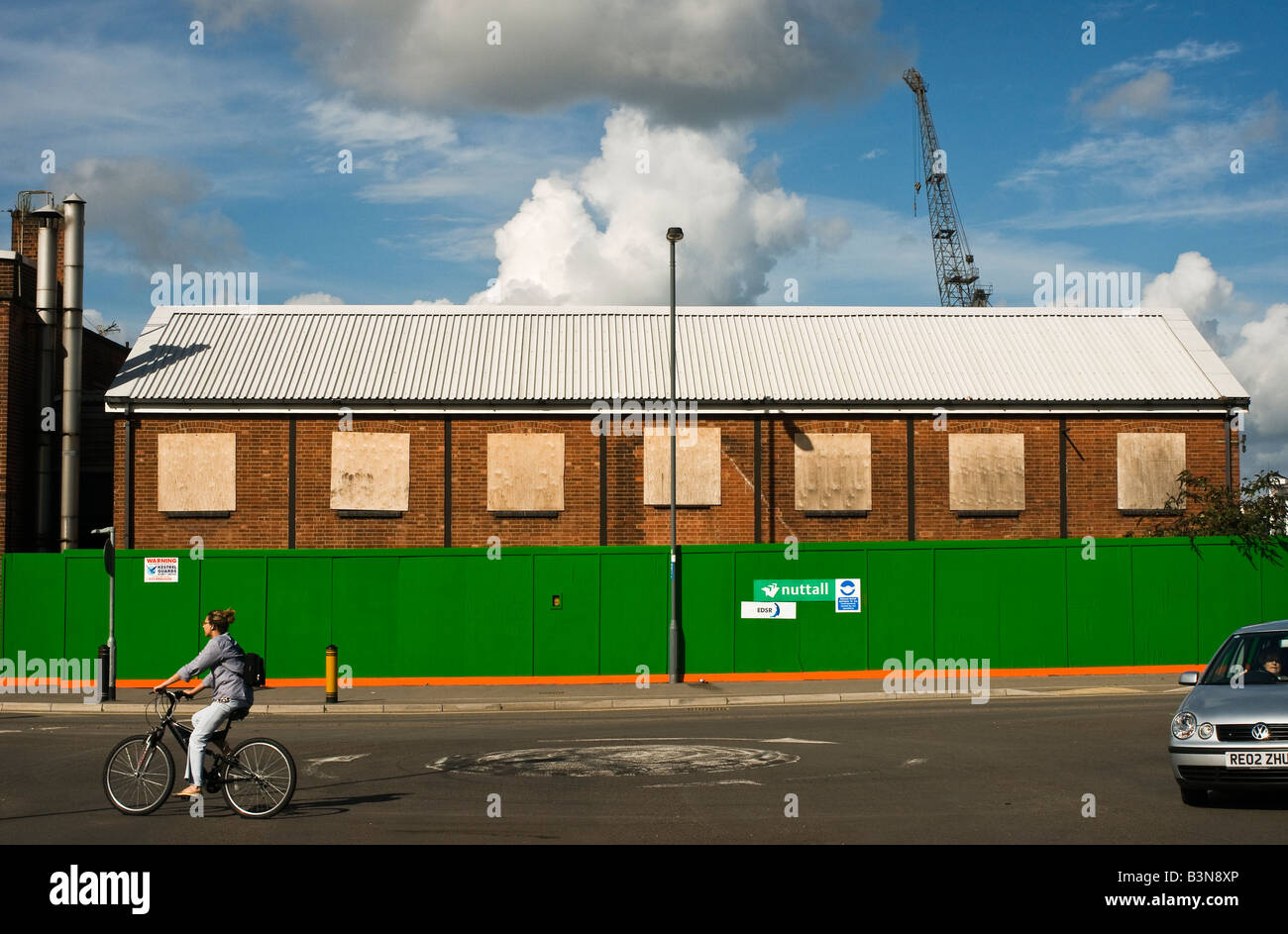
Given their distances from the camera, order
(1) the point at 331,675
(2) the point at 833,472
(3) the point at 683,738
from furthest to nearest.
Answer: (2) the point at 833,472, (1) the point at 331,675, (3) the point at 683,738

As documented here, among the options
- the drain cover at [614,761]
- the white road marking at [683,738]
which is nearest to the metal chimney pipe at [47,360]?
the white road marking at [683,738]

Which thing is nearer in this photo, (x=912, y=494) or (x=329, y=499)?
(x=329, y=499)

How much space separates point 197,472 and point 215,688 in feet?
68.2

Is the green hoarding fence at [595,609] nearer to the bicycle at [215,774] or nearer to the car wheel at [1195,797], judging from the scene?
the bicycle at [215,774]

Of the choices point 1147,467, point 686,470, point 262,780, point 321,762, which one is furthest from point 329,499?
point 1147,467

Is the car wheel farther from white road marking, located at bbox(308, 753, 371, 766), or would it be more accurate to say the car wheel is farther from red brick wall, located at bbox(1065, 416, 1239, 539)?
red brick wall, located at bbox(1065, 416, 1239, 539)

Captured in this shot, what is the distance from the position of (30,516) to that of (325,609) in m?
9.86

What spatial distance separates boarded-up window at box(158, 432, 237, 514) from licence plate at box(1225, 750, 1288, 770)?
25.0m

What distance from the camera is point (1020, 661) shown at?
85.3 feet

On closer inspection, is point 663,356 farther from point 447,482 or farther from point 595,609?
point 595,609

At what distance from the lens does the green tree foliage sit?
26438mm

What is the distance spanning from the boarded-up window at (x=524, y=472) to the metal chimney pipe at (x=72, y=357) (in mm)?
9967

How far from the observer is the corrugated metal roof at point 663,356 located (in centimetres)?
3084

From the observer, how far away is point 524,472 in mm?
30500
